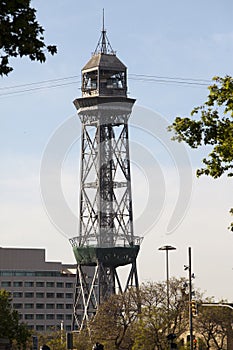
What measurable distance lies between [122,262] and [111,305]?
126 feet

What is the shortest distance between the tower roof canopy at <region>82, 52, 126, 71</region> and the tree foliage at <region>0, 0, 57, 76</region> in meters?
134

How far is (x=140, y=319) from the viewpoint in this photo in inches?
4055

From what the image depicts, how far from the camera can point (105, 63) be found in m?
156

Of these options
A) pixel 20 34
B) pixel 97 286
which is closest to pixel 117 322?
pixel 97 286

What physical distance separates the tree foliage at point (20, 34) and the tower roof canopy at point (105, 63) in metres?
134

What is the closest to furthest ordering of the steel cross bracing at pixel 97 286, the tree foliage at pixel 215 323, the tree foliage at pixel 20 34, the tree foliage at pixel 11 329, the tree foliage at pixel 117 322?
the tree foliage at pixel 20 34
the tree foliage at pixel 11 329
the tree foliage at pixel 117 322
the tree foliage at pixel 215 323
the steel cross bracing at pixel 97 286

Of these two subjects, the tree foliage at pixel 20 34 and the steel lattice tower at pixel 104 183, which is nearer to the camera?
the tree foliage at pixel 20 34

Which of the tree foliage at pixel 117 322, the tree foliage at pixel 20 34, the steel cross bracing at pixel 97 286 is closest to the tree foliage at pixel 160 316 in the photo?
the tree foliage at pixel 117 322

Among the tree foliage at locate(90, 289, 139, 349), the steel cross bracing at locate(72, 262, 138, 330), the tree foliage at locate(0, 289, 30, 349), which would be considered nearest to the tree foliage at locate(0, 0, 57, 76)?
the tree foliage at locate(0, 289, 30, 349)

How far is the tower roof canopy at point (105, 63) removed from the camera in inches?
6132

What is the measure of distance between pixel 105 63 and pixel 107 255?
31973 mm

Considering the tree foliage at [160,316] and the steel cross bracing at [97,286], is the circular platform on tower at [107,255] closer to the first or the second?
the steel cross bracing at [97,286]

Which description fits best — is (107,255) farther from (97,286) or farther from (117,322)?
(117,322)

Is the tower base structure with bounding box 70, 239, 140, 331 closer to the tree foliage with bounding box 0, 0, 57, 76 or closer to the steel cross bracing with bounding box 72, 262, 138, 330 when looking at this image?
the steel cross bracing with bounding box 72, 262, 138, 330
